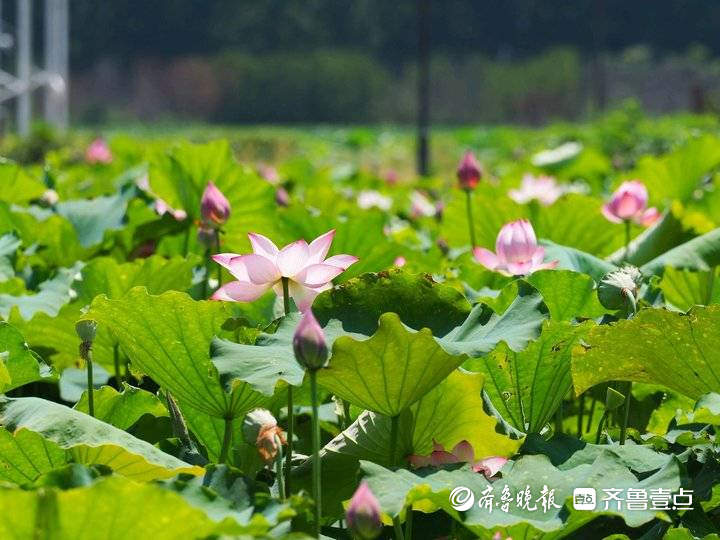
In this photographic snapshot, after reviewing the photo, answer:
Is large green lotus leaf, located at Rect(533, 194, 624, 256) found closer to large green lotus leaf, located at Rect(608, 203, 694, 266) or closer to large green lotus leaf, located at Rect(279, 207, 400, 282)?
large green lotus leaf, located at Rect(608, 203, 694, 266)

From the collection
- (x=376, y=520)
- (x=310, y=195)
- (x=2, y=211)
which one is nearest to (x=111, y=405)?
(x=376, y=520)

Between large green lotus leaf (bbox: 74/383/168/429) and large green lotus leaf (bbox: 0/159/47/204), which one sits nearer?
large green lotus leaf (bbox: 74/383/168/429)

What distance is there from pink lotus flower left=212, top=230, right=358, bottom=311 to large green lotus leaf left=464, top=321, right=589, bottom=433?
6.0 inches

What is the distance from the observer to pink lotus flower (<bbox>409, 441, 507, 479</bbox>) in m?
0.86

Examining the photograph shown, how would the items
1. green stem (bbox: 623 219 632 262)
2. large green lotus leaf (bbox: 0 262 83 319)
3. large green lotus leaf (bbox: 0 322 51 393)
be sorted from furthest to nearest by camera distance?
green stem (bbox: 623 219 632 262) → large green lotus leaf (bbox: 0 262 83 319) → large green lotus leaf (bbox: 0 322 51 393)

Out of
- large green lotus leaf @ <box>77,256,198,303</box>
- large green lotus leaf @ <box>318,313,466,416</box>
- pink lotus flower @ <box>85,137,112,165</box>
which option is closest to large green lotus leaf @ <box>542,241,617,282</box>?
A: large green lotus leaf @ <box>77,256,198,303</box>

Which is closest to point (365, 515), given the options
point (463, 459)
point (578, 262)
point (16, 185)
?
point (463, 459)

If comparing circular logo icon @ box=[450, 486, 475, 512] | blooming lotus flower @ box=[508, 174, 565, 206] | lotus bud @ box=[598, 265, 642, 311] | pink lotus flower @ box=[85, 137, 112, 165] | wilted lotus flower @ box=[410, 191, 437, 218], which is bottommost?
pink lotus flower @ box=[85, 137, 112, 165]

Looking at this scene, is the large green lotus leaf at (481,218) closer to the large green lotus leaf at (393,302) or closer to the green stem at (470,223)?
the green stem at (470,223)

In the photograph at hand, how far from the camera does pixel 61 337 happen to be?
4.10 feet

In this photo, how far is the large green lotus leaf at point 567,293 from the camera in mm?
1140

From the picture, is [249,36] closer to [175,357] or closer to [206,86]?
[206,86]

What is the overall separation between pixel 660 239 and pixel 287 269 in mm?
674

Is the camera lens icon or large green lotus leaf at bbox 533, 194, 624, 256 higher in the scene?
the camera lens icon
